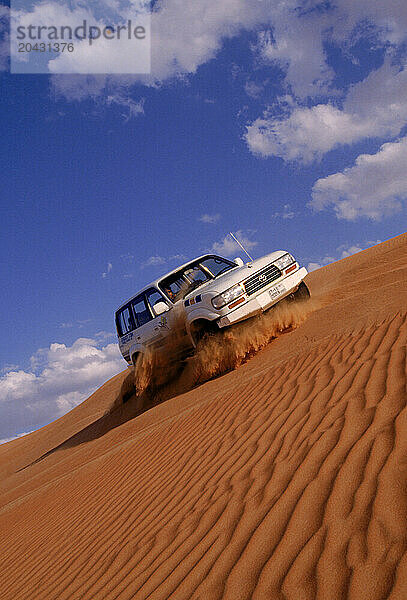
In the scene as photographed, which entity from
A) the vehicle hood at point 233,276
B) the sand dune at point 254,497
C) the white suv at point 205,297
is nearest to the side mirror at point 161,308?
the white suv at point 205,297

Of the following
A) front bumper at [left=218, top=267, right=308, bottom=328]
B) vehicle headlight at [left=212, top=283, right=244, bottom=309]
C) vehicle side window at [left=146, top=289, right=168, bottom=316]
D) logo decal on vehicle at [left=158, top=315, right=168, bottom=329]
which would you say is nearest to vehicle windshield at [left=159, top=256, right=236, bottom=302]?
vehicle side window at [left=146, top=289, right=168, bottom=316]

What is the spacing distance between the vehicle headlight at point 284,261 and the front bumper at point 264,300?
0.75 feet

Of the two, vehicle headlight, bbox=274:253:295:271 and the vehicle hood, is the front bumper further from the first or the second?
the vehicle hood

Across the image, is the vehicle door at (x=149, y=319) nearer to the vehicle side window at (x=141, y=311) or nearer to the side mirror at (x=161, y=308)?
the vehicle side window at (x=141, y=311)

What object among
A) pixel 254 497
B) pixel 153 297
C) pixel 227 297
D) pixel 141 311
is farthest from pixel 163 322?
pixel 254 497

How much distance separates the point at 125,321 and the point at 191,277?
2085 millimetres

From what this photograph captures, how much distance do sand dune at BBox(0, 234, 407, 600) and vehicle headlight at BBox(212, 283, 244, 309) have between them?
1219 millimetres

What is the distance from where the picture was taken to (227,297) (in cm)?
820

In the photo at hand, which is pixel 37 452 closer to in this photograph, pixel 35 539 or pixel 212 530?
pixel 35 539

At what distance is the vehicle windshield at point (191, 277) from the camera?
9.42m

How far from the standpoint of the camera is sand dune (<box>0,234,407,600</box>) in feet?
7.41

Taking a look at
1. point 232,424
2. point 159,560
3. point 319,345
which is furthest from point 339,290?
point 159,560

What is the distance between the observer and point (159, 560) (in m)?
3.08

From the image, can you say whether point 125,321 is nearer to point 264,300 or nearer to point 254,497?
point 264,300
